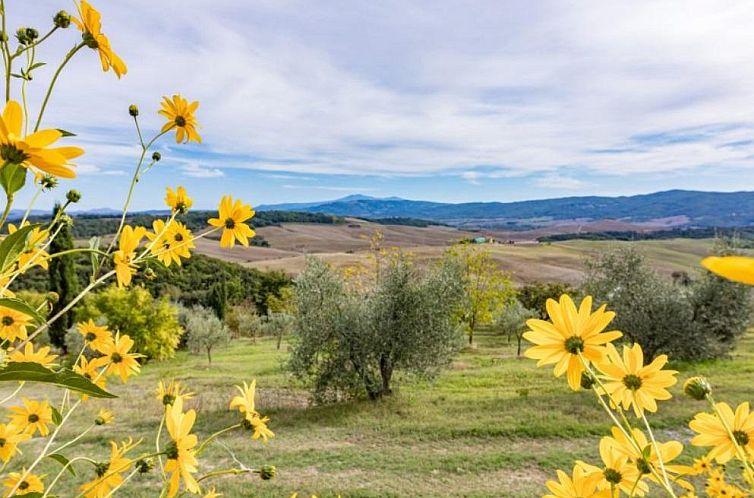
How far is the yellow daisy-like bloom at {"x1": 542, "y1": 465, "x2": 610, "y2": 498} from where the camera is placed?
35.4 inches

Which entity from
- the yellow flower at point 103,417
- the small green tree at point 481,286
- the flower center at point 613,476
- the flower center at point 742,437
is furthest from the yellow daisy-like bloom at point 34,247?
the small green tree at point 481,286

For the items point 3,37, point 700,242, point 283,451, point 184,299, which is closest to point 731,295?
point 283,451

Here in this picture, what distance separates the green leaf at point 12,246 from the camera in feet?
2.17

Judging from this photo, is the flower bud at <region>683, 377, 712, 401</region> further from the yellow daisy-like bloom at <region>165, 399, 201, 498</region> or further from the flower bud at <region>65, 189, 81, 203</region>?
the flower bud at <region>65, 189, 81, 203</region>

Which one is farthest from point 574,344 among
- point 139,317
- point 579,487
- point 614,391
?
Result: point 139,317

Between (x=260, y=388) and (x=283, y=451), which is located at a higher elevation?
(x=283, y=451)

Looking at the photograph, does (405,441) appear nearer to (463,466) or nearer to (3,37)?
(463,466)

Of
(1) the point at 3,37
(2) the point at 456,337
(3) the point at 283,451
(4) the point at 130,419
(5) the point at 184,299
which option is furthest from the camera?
(5) the point at 184,299

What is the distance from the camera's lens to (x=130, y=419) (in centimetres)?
1060

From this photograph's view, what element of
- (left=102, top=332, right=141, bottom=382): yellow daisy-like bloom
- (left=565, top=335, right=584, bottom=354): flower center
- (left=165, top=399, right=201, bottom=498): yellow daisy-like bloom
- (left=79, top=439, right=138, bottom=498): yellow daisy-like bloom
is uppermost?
(left=565, top=335, right=584, bottom=354): flower center

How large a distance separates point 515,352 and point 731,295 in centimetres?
A: 904

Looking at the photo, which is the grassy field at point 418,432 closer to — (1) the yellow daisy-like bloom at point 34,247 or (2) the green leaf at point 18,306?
(1) the yellow daisy-like bloom at point 34,247

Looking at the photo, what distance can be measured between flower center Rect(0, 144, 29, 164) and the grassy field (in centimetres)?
673

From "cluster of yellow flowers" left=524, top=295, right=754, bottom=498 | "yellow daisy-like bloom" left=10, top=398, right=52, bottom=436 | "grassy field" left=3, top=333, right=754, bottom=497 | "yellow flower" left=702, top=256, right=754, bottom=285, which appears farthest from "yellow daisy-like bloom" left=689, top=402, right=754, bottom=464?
"grassy field" left=3, top=333, right=754, bottom=497
